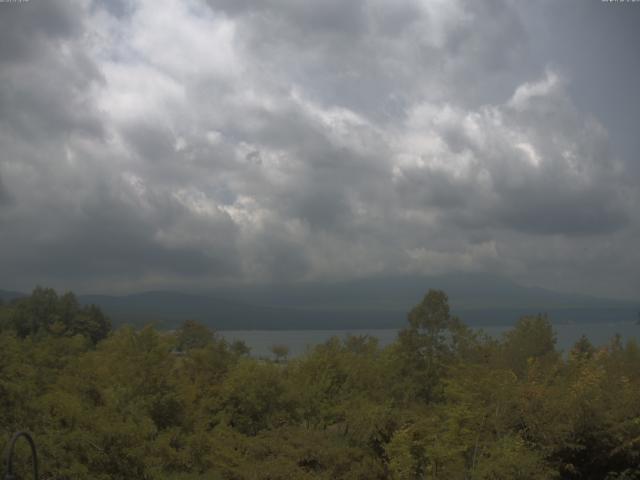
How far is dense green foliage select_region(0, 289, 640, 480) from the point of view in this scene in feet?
52.9

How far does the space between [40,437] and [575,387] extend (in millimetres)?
16877

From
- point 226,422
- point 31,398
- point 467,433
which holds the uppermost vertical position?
point 31,398

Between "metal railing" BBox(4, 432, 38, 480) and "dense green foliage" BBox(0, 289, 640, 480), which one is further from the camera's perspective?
"dense green foliage" BBox(0, 289, 640, 480)

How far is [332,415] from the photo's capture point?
93.4 ft

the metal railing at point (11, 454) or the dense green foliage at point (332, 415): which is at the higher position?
the metal railing at point (11, 454)

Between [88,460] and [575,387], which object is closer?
[88,460]

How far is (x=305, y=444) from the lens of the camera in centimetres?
1777

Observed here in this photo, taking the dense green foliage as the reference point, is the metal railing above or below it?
above

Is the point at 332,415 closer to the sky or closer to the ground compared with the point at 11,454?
closer to the ground

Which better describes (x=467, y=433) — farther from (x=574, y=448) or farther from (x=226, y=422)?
(x=226, y=422)

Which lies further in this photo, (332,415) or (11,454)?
(332,415)

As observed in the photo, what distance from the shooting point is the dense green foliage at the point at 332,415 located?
16109mm

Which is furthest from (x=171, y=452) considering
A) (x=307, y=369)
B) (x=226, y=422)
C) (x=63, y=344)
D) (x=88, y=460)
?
(x=63, y=344)

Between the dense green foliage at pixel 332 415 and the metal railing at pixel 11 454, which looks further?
the dense green foliage at pixel 332 415
